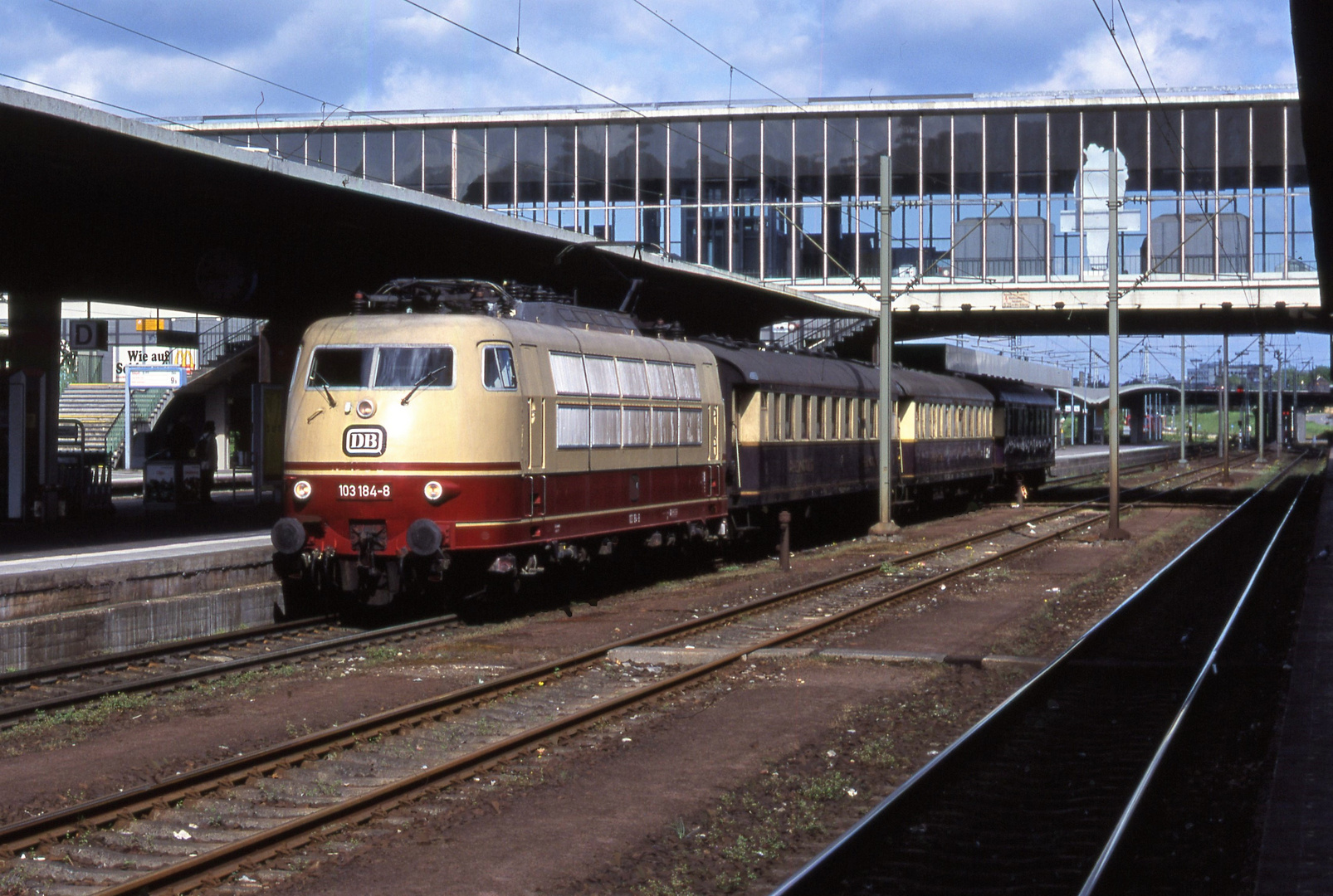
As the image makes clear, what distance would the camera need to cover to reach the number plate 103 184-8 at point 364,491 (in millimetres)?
14477

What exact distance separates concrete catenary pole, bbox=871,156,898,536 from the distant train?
6.88 meters

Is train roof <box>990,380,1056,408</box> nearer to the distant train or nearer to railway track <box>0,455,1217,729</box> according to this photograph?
the distant train

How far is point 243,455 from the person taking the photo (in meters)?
46.5

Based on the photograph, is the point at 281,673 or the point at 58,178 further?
the point at 58,178

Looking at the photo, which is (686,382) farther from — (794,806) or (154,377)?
(154,377)

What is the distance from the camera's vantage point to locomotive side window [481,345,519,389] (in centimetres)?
1470

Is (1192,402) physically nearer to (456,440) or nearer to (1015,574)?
(1015,574)

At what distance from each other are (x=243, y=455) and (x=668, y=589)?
30431mm

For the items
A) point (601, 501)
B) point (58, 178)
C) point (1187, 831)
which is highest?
point (58, 178)

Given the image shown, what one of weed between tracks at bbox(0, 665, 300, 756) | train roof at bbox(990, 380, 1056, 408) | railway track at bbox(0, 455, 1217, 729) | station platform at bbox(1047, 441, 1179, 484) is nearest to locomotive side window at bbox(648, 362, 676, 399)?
railway track at bbox(0, 455, 1217, 729)

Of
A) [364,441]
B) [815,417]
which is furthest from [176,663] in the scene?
[815,417]

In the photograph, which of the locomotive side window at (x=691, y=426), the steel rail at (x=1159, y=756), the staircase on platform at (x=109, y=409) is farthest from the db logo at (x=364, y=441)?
the staircase on platform at (x=109, y=409)

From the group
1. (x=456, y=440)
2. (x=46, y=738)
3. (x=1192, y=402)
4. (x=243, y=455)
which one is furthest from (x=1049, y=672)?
(x=1192, y=402)

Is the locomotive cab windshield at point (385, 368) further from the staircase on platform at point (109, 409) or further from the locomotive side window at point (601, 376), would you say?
the staircase on platform at point (109, 409)
